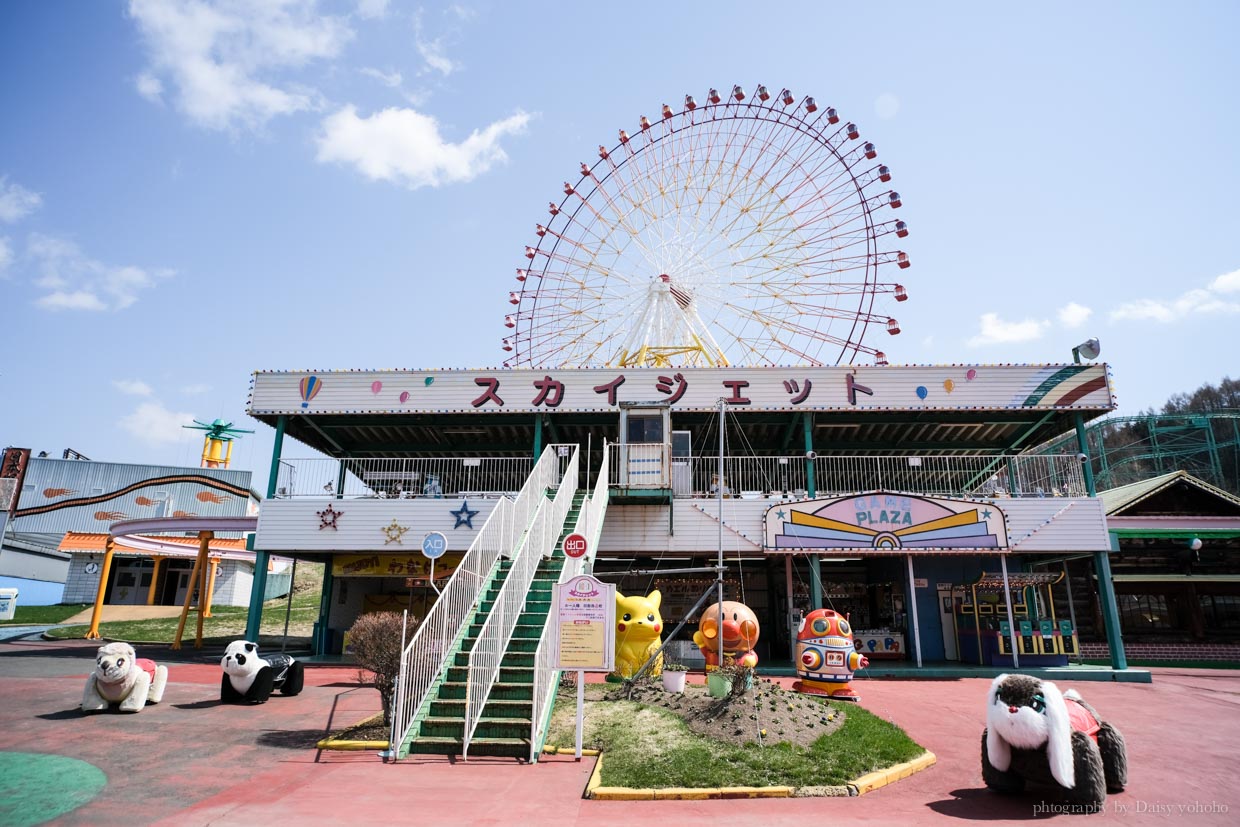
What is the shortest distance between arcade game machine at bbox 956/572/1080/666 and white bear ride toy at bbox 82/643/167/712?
1836 centimetres

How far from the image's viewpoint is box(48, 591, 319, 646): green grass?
2572cm

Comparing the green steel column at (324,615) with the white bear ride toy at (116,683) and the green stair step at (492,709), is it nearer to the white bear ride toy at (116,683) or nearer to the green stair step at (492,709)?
the white bear ride toy at (116,683)

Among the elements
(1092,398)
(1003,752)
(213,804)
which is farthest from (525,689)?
(1092,398)

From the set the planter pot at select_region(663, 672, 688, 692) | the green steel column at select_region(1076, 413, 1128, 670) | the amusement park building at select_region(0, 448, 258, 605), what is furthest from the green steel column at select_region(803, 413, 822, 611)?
the amusement park building at select_region(0, 448, 258, 605)

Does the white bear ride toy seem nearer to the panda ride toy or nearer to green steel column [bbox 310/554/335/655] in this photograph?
the panda ride toy

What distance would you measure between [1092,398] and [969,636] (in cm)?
739

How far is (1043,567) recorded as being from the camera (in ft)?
80.6

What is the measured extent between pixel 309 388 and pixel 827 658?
15.5 m

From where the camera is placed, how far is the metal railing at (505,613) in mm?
8625

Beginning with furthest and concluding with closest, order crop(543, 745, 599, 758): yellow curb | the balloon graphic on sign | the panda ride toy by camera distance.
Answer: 1. the balloon graphic on sign
2. the panda ride toy
3. crop(543, 745, 599, 758): yellow curb

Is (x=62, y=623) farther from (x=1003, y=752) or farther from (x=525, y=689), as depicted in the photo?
(x=1003, y=752)

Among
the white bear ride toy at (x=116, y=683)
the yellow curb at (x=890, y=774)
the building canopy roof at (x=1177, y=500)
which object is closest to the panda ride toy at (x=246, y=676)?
the white bear ride toy at (x=116, y=683)

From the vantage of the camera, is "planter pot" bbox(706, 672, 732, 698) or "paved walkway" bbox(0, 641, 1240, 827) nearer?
"paved walkway" bbox(0, 641, 1240, 827)

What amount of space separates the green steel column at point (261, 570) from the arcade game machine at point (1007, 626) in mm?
19027
